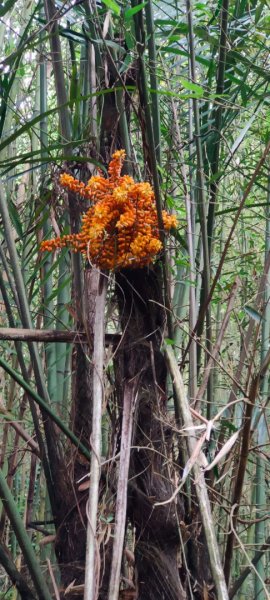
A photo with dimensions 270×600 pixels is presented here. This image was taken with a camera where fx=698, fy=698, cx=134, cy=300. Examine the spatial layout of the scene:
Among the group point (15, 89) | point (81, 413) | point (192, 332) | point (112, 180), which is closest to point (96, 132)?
point (112, 180)

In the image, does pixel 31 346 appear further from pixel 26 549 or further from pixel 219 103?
pixel 219 103

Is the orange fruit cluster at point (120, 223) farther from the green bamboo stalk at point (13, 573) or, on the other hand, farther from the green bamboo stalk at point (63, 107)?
the green bamboo stalk at point (13, 573)

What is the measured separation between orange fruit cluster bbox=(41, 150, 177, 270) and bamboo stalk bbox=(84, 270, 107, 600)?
0.18 feet

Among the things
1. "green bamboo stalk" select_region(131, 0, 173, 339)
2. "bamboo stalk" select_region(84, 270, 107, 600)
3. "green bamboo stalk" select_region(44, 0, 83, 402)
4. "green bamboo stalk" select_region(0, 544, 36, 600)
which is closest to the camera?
"bamboo stalk" select_region(84, 270, 107, 600)

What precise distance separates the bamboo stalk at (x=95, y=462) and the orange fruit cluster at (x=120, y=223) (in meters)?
0.06

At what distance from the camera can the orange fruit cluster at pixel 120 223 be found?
3.02ft

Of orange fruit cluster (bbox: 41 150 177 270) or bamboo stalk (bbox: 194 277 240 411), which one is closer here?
orange fruit cluster (bbox: 41 150 177 270)

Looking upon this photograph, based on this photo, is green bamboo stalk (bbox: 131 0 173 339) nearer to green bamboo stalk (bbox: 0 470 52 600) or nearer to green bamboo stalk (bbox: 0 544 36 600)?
green bamboo stalk (bbox: 0 470 52 600)

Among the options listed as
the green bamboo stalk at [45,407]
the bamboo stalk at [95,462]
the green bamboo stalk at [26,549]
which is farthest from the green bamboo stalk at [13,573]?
the bamboo stalk at [95,462]

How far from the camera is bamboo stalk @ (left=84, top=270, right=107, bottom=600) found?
0.75 metres

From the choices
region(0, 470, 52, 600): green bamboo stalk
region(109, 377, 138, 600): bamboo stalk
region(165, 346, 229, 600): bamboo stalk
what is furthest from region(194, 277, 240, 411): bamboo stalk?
region(0, 470, 52, 600): green bamboo stalk

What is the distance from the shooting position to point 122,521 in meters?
0.85

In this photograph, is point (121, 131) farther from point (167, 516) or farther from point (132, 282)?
point (167, 516)

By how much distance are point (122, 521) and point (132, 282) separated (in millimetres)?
340
